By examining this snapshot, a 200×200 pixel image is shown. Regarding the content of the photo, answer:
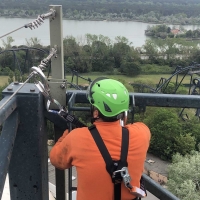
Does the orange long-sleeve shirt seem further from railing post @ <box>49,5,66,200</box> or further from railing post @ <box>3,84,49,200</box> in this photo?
railing post @ <box>49,5,66,200</box>

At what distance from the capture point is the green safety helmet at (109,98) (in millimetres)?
1472

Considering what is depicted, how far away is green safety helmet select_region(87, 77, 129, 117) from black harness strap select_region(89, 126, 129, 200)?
0.34ft

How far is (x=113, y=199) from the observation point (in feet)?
4.77

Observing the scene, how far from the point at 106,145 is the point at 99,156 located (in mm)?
58

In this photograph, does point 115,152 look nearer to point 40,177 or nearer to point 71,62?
point 40,177

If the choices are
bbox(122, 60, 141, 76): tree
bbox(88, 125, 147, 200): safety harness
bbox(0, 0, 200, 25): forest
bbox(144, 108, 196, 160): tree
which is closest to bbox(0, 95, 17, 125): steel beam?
bbox(88, 125, 147, 200): safety harness

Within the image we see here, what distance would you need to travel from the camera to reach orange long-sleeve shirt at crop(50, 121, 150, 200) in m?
1.40

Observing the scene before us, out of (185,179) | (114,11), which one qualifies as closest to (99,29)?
(114,11)

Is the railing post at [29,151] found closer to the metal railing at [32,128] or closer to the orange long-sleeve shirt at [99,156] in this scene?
the metal railing at [32,128]

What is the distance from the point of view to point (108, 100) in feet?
4.83

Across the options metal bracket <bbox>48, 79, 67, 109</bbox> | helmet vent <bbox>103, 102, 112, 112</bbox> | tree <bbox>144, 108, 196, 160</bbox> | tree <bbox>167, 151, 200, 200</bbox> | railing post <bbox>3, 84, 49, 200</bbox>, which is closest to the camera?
helmet vent <bbox>103, 102, 112, 112</bbox>

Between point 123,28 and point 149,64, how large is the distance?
26412 mm

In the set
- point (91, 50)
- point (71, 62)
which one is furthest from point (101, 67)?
point (71, 62)

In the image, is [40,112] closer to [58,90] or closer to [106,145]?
[58,90]
